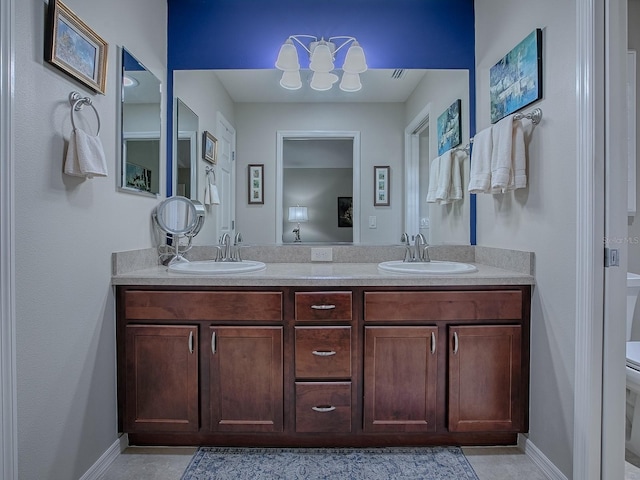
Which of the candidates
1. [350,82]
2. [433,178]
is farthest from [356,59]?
[433,178]

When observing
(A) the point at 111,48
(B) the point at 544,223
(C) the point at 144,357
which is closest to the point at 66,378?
(C) the point at 144,357

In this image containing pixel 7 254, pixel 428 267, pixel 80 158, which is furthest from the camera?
pixel 428 267

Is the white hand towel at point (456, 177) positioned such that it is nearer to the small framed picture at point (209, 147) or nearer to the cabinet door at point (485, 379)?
the cabinet door at point (485, 379)

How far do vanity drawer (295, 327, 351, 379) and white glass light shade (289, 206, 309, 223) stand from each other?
80 cm

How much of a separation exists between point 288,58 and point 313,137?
1.54ft

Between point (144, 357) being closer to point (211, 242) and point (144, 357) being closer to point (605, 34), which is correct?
point (211, 242)

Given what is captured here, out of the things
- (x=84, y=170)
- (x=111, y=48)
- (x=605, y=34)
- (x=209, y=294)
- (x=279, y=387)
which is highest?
(x=111, y=48)

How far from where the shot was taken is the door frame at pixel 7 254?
109cm

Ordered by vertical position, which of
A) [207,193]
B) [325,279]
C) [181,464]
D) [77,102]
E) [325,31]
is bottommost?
[181,464]

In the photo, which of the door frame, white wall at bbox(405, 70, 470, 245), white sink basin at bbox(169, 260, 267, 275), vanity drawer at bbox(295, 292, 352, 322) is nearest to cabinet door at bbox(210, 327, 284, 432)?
vanity drawer at bbox(295, 292, 352, 322)

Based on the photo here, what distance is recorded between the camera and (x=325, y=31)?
2271 mm

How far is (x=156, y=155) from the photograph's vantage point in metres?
2.11

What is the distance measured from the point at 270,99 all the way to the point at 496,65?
50.9 inches

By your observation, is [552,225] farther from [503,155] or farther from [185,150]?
[185,150]
